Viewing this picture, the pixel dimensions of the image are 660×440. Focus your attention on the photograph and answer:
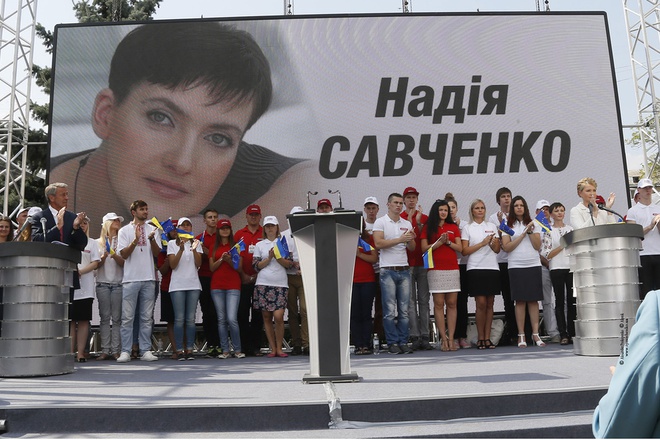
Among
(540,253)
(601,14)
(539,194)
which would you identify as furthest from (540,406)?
(601,14)

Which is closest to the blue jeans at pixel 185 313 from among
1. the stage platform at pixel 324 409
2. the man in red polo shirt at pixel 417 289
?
the man in red polo shirt at pixel 417 289

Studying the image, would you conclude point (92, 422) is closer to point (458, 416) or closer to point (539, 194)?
point (458, 416)

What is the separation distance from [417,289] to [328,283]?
3.17 m

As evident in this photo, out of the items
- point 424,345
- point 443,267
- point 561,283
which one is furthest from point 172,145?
point 561,283

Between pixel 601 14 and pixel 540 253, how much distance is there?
14.2 feet

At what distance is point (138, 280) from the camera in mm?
7082

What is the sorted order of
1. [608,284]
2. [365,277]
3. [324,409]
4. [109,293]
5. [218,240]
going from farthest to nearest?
[218,240] < [109,293] < [365,277] < [608,284] < [324,409]

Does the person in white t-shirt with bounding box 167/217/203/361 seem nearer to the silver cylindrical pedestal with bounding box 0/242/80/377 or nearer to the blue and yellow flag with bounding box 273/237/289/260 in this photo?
the blue and yellow flag with bounding box 273/237/289/260

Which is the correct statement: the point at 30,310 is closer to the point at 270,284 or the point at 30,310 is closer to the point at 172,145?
the point at 270,284

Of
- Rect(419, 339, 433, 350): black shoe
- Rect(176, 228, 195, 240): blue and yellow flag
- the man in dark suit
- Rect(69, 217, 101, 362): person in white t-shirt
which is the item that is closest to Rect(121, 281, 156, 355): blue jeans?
Rect(69, 217, 101, 362): person in white t-shirt

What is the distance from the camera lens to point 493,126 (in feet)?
30.3

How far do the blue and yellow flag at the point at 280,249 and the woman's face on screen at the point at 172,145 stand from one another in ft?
6.82

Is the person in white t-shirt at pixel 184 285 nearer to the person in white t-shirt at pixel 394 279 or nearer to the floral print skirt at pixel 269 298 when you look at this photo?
the floral print skirt at pixel 269 298

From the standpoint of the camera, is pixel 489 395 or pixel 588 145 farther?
pixel 588 145
